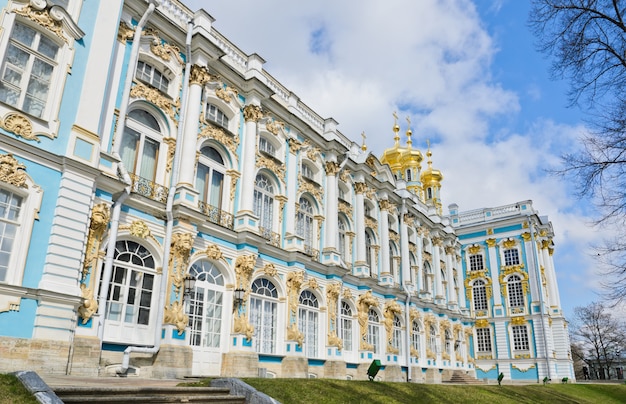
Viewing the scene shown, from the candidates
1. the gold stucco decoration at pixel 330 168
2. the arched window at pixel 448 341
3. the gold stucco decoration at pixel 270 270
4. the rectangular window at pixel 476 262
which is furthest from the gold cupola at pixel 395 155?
the gold stucco decoration at pixel 270 270

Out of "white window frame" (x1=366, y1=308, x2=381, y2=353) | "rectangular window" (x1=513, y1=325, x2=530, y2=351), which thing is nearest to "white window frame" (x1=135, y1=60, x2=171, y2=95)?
"white window frame" (x1=366, y1=308, x2=381, y2=353)

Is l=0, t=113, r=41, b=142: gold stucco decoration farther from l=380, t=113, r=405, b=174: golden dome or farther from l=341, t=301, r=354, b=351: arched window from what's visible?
l=380, t=113, r=405, b=174: golden dome

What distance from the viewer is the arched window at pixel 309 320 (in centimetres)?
1833

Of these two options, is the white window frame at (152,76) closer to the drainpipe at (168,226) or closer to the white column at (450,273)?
the drainpipe at (168,226)

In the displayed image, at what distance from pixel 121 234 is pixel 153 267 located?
1325 millimetres

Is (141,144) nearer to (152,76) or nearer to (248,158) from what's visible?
(152,76)

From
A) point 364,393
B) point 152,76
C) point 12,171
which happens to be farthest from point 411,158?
point 12,171

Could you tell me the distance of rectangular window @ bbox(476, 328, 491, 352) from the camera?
115ft

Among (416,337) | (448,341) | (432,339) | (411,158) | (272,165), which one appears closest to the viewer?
(272,165)

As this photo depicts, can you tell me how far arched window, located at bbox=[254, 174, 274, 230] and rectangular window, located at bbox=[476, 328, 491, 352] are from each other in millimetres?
23549

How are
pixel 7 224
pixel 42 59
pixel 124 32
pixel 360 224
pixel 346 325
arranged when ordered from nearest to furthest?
1. pixel 7 224
2. pixel 42 59
3. pixel 124 32
4. pixel 346 325
5. pixel 360 224

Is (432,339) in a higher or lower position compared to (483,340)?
lower

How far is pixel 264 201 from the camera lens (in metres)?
18.0

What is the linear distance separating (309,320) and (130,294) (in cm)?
791
